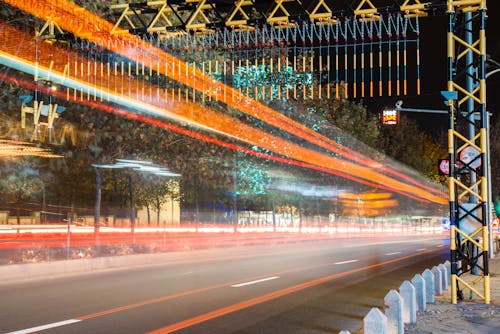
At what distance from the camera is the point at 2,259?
19812 mm

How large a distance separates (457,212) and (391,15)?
5769 millimetres

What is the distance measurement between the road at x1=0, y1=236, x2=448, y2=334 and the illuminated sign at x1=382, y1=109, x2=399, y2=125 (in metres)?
10.8

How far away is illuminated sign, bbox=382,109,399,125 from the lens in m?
29.9

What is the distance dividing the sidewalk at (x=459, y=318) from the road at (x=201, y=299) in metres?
1.08

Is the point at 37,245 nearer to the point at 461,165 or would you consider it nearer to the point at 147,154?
the point at 147,154

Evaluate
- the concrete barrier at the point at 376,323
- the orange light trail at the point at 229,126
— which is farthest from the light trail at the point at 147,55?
the concrete barrier at the point at 376,323

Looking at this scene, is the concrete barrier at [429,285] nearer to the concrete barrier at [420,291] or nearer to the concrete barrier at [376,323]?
the concrete barrier at [420,291]

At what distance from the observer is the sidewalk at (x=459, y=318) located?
904 centimetres

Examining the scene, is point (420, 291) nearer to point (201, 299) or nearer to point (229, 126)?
point (201, 299)

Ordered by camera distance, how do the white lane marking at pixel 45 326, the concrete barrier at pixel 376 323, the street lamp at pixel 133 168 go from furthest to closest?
the street lamp at pixel 133 168 < the white lane marking at pixel 45 326 < the concrete barrier at pixel 376 323

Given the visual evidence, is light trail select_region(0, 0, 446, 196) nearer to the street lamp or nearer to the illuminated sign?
the street lamp

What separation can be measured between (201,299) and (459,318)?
4815 millimetres

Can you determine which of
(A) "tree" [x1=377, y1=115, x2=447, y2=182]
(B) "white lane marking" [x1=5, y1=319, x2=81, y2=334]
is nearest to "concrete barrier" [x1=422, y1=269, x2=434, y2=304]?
(B) "white lane marking" [x1=5, y1=319, x2=81, y2=334]

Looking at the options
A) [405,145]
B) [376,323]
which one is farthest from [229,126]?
[405,145]
